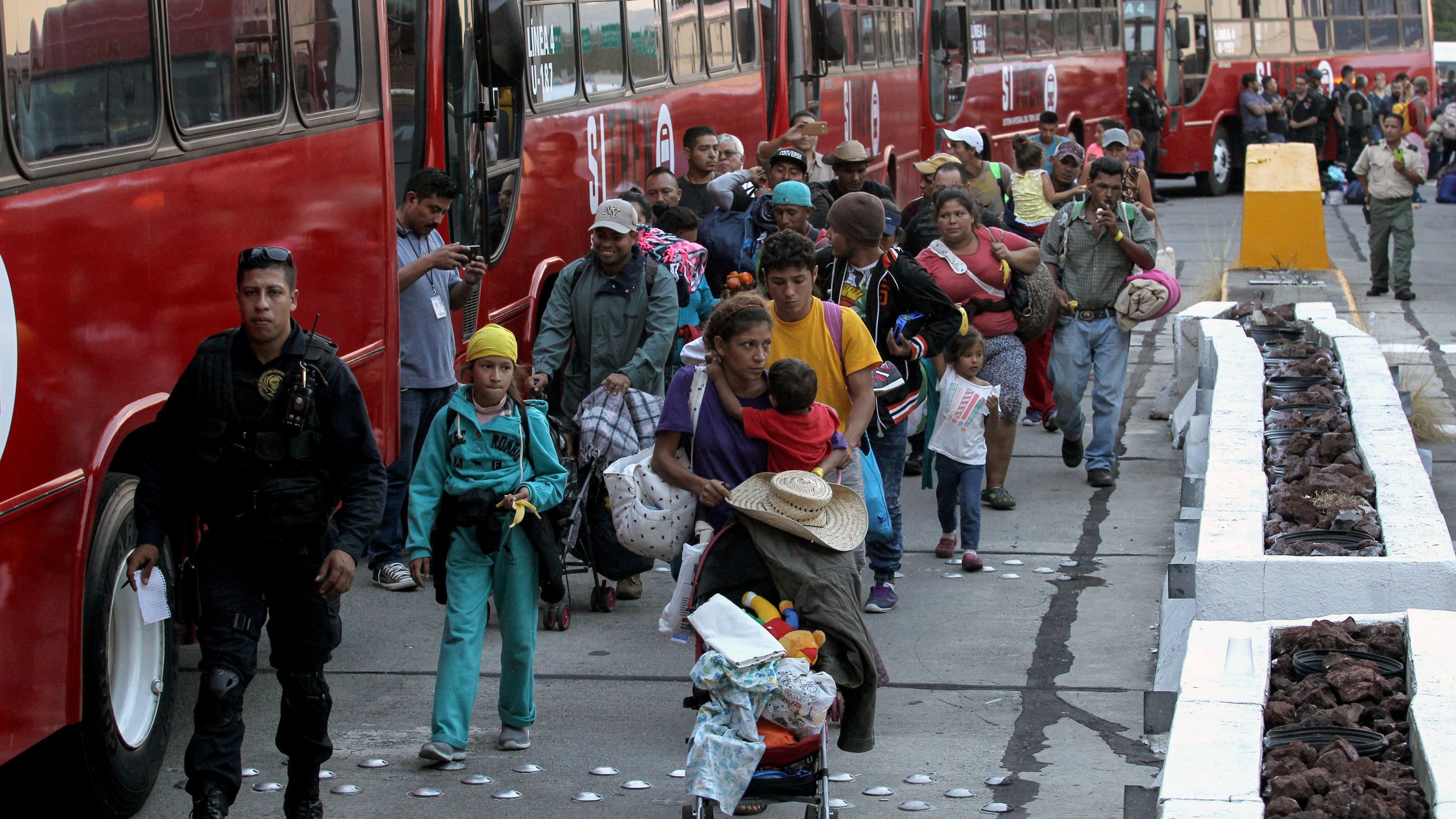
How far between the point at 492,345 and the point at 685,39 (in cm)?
744

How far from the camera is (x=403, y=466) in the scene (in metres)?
7.80

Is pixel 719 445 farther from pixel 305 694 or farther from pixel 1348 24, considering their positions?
pixel 1348 24

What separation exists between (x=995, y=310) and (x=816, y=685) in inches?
185

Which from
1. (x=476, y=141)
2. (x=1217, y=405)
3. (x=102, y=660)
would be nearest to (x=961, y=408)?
(x=1217, y=405)

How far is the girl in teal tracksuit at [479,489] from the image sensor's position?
5.43 metres

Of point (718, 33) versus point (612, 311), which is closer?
point (612, 311)

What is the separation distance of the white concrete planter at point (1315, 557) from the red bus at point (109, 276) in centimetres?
339

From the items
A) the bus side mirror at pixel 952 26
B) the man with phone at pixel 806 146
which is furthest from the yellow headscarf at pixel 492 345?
the bus side mirror at pixel 952 26

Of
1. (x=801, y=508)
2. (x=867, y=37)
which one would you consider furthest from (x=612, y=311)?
(x=867, y=37)

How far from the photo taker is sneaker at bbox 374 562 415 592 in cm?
779

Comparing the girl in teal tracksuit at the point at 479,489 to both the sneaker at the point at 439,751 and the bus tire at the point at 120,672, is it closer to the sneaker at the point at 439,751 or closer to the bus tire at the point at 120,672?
the sneaker at the point at 439,751

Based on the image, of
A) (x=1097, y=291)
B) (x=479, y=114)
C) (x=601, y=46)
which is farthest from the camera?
(x=601, y=46)

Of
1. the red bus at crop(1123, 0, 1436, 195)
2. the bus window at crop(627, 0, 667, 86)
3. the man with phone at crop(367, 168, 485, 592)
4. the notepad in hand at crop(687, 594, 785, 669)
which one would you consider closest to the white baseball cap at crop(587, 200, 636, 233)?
the man with phone at crop(367, 168, 485, 592)

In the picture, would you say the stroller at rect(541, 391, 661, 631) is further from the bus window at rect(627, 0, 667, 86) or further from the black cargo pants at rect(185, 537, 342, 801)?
the bus window at rect(627, 0, 667, 86)
